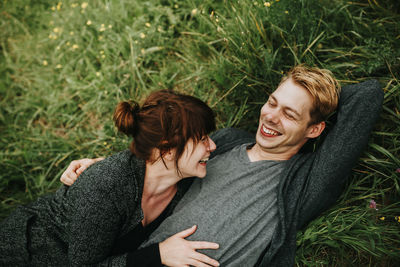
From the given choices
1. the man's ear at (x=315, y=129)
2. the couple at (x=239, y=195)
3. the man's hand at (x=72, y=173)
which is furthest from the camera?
the man's ear at (x=315, y=129)

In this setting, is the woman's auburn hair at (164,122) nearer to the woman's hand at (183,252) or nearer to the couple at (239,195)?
the couple at (239,195)

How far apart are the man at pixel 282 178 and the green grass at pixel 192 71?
0.27 meters

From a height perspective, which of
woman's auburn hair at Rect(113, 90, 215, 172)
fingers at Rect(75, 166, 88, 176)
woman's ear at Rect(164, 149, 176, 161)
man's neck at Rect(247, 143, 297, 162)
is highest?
woman's auburn hair at Rect(113, 90, 215, 172)

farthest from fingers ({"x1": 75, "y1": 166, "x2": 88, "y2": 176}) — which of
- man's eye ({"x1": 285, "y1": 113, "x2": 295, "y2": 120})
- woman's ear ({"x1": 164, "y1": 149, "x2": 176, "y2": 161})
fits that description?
man's eye ({"x1": 285, "y1": 113, "x2": 295, "y2": 120})

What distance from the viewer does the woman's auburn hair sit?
1.79m

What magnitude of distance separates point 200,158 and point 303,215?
0.90 metres

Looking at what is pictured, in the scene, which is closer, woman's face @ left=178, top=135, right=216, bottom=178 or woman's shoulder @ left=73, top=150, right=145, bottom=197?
woman's shoulder @ left=73, top=150, right=145, bottom=197

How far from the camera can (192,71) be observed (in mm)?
3068

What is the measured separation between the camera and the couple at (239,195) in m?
1.74

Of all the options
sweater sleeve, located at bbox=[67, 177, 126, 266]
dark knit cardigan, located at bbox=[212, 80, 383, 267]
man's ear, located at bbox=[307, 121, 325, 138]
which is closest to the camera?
sweater sleeve, located at bbox=[67, 177, 126, 266]

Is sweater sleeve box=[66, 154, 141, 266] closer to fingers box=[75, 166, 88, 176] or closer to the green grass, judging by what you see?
fingers box=[75, 166, 88, 176]

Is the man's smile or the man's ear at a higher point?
the man's smile

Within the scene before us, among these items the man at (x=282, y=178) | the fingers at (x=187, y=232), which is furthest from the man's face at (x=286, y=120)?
the fingers at (x=187, y=232)

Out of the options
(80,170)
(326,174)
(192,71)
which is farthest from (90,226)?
(192,71)
